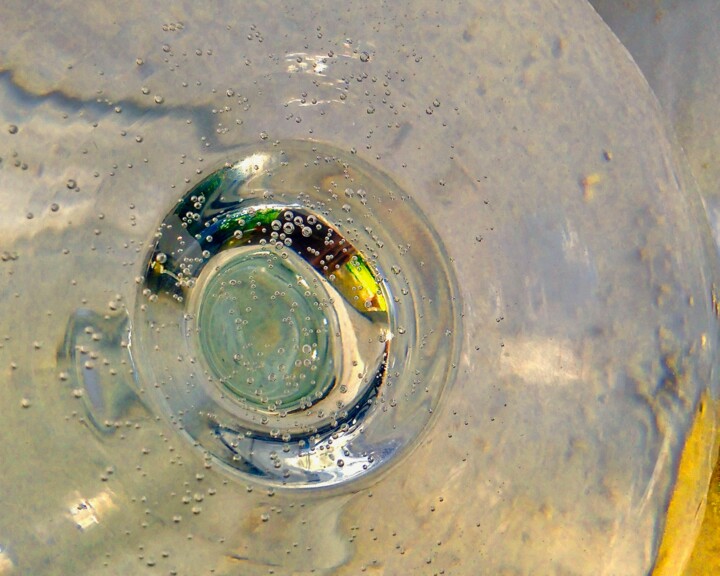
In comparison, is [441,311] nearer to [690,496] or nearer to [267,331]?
[267,331]

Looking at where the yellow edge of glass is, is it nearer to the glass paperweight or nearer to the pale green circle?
the glass paperweight

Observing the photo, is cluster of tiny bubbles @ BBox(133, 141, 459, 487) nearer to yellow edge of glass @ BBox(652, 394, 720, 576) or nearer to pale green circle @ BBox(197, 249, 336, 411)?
pale green circle @ BBox(197, 249, 336, 411)

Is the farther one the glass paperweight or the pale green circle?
the pale green circle

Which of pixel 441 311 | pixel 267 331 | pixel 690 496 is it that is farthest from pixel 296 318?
pixel 690 496

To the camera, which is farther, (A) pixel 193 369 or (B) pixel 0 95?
(A) pixel 193 369

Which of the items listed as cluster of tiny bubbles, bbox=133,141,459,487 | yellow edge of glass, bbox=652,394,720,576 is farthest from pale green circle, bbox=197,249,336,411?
yellow edge of glass, bbox=652,394,720,576

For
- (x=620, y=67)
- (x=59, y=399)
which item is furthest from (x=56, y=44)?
(x=620, y=67)

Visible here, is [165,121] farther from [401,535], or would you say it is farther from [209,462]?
[401,535]
